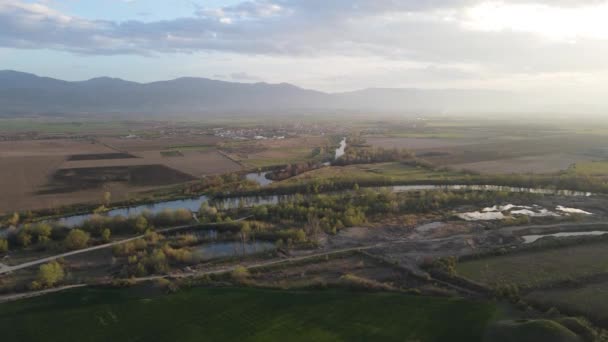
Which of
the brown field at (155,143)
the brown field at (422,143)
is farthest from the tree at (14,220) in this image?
the brown field at (422,143)

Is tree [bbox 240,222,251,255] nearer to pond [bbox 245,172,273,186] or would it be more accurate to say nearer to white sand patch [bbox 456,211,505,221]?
pond [bbox 245,172,273,186]

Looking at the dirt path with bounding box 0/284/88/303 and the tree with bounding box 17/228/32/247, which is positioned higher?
the tree with bounding box 17/228/32/247

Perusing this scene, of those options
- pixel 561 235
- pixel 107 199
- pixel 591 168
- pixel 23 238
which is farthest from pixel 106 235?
pixel 591 168

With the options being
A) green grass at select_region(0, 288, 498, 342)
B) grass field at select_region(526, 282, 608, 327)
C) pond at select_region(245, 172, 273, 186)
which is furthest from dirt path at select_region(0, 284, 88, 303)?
pond at select_region(245, 172, 273, 186)

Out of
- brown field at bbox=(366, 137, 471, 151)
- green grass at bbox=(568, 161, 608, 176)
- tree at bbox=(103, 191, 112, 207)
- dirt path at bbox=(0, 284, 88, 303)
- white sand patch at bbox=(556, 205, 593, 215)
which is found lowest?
dirt path at bbox=(0, 284, 88, 303)

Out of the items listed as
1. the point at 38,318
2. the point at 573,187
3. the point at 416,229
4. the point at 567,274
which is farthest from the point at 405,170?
the point at 38,318

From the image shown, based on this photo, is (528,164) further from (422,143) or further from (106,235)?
(106,235)
